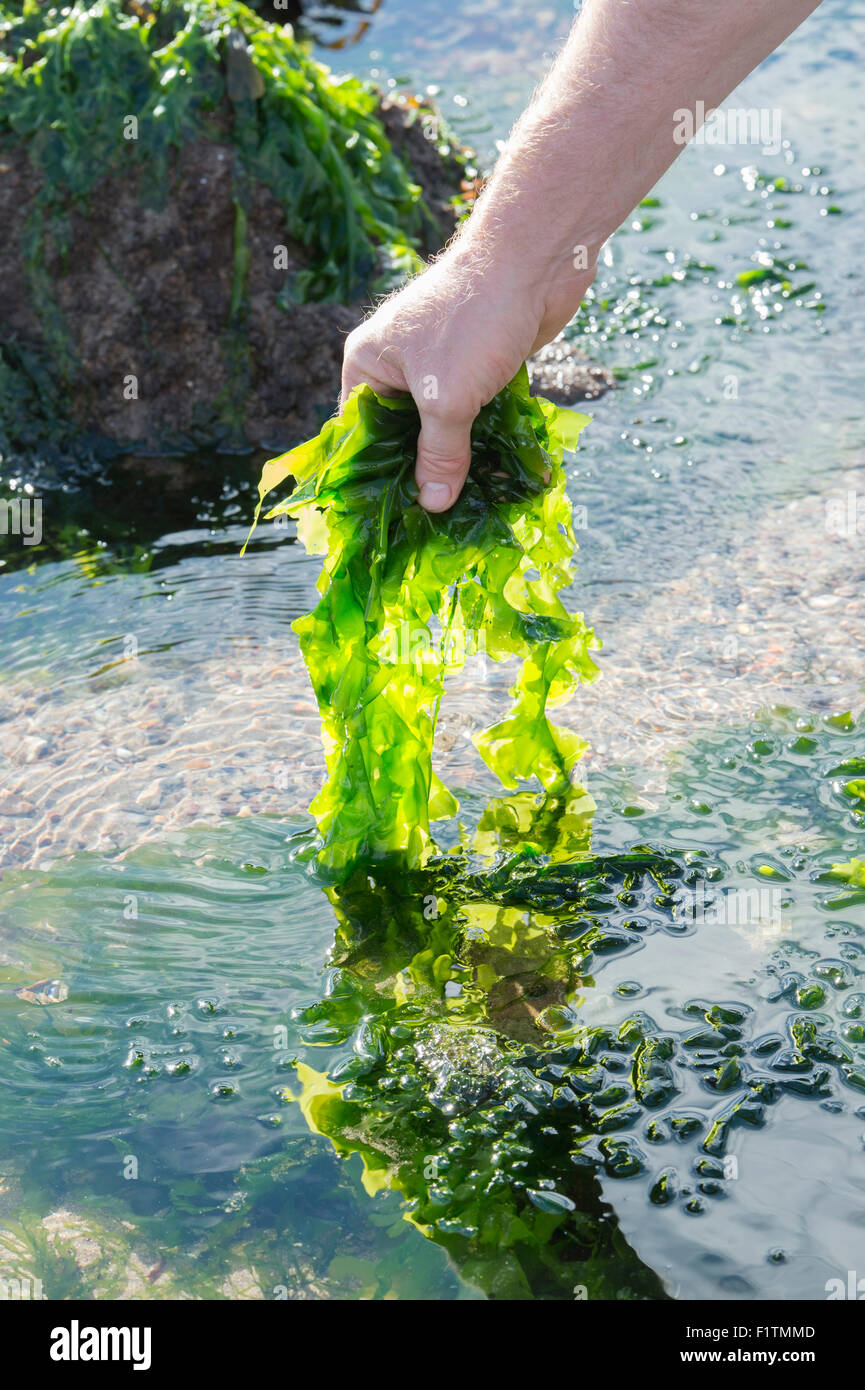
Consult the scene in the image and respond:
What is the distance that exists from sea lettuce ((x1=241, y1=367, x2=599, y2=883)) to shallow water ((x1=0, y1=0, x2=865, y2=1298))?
316mm

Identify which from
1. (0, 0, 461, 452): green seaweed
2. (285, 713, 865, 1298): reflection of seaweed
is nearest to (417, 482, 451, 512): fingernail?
(285, 713, 865, 1298): reflection of seaweed

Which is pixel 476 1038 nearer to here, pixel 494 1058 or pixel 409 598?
pixel 494 1058

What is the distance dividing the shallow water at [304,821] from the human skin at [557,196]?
1364 mm

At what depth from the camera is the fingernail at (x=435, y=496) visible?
102 inches

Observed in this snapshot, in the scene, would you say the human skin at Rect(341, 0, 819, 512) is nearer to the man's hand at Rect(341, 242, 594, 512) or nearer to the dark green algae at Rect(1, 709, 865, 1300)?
the man's hand at Rect(341, 242, 594, 512)

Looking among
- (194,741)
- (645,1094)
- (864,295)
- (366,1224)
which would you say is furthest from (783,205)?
(366,1224)

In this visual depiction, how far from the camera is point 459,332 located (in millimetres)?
2334

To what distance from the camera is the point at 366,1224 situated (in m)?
2.41

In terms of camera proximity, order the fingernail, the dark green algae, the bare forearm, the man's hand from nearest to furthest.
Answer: the bare forearm, the man's hand, the dark green algae, the fingernail

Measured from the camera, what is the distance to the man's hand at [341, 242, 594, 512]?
7.61 feet

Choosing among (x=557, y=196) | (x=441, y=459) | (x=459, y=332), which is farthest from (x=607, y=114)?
(x=441, y=459)

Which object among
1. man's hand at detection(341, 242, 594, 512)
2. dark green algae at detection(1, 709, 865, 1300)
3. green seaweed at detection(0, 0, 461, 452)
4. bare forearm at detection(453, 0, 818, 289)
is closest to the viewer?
bare forearm at detection(453, 0, 818, 289)

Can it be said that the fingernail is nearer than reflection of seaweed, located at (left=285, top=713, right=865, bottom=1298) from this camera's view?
No

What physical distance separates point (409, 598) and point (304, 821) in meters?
0.90
